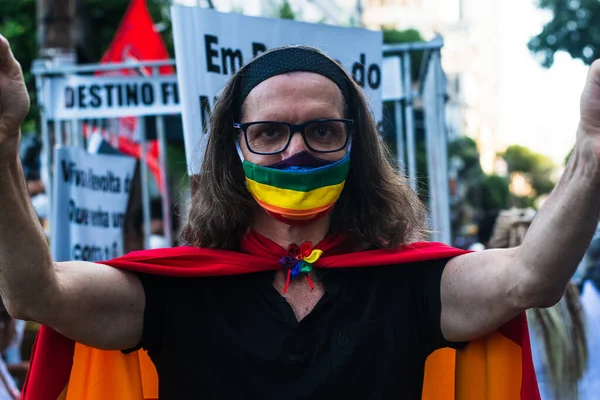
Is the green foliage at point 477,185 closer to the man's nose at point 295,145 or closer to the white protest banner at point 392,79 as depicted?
the white protest banner at point 392,79

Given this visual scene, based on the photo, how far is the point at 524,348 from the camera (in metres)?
2.36

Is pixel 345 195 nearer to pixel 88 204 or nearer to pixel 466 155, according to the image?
pixel 88 204

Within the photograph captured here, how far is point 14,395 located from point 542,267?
3069 mm

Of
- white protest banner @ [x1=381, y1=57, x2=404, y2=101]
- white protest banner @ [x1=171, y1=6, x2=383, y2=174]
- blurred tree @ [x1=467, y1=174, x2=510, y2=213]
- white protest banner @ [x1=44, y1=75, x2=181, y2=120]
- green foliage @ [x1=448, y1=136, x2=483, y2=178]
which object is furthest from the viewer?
blurred tree @ [x1=467, y1=174, x2=510, y2=213]

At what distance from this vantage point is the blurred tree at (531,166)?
74.2m

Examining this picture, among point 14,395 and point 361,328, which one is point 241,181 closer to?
point 361,328

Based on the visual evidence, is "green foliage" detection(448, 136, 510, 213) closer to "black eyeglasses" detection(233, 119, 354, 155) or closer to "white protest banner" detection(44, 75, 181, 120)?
"white protest banner" detection(44, 75, 181, 120)

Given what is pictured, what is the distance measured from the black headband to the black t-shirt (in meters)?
0.56

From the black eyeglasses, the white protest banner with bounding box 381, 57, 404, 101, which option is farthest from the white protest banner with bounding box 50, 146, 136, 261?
the black eyeglasses

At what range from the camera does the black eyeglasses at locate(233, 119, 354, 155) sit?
2.33m

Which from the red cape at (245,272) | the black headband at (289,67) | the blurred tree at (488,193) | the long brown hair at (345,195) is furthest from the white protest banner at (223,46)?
the blurred tree at (488,193)

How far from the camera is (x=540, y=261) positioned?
6.52 feet

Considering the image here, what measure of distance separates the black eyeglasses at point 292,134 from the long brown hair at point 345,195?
12 cm

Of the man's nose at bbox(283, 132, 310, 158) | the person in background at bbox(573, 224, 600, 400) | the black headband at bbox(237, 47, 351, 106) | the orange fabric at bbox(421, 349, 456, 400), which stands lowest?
the person in background at bbox(573, 224, 600, 400)
